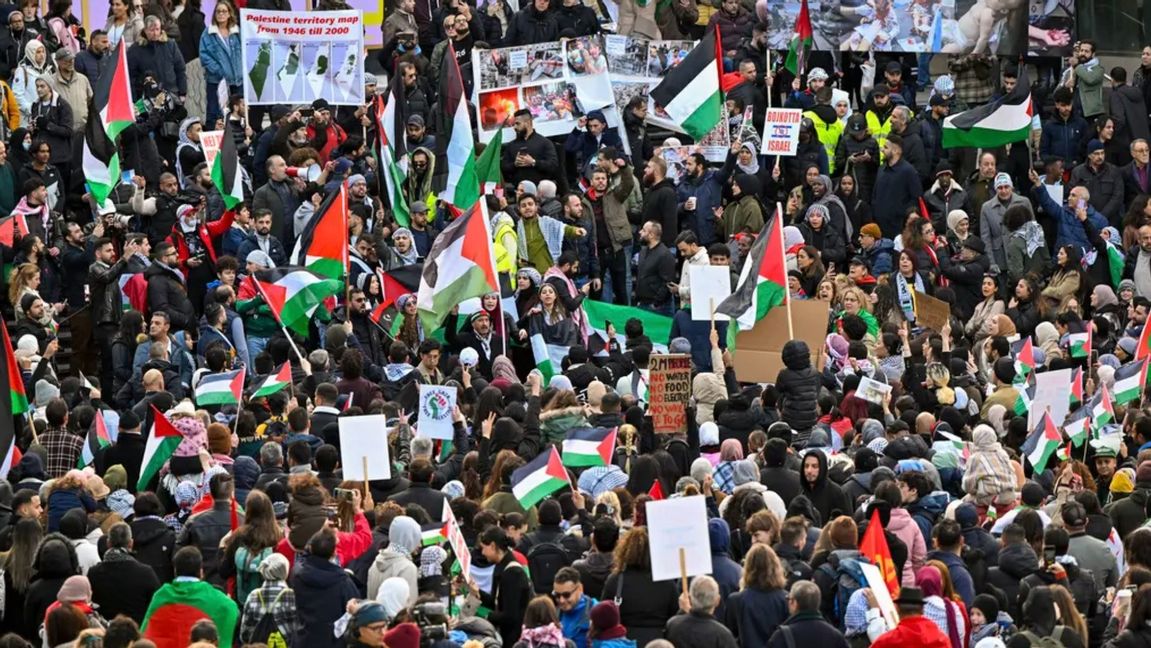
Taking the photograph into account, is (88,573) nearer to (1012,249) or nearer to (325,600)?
(325,600)

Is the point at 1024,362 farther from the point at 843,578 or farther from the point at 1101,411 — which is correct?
the point at 843,578

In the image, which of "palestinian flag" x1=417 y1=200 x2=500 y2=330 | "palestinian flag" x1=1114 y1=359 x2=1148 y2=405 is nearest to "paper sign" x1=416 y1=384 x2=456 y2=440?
"palestinian flag" x1=417 y1=200 x2=500 y2=330

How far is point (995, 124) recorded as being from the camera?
2869 cm

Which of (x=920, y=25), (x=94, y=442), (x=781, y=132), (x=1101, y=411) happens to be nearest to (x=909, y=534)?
(x=1101, y=411)

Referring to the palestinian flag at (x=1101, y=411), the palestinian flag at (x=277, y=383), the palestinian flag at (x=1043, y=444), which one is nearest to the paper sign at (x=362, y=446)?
the palestinian flag at (x=277, y=383)

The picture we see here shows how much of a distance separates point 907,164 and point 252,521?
13300 millimetres

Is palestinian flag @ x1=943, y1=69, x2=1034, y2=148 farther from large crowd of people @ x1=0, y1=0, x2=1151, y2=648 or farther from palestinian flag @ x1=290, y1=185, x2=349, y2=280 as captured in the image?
palestinian flag @ x1=290, y1=185, x2=349, y2=280

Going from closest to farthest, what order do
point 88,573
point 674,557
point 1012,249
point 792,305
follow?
point 674,557, point 88,573, point 792,305, point 1012,249

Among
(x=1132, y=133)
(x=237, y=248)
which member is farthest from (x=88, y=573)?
(x=1132, y=133)

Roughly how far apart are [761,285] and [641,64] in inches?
277

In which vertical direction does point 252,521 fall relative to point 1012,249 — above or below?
above

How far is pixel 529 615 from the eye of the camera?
1395 cm

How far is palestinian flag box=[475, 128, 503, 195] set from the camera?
27031 mm

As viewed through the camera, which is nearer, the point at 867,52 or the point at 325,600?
the point at 325,600
